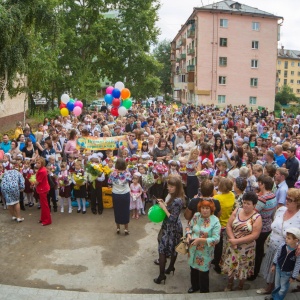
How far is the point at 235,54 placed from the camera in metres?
46.1

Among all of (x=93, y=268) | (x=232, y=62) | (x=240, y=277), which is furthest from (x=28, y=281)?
(x=232, y=62)

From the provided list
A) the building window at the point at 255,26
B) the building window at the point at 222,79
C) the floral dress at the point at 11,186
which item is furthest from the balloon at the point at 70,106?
the building window at the point at 255,26

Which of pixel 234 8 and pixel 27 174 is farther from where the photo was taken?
pixel 234 8

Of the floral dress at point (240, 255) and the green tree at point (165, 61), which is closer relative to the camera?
the floral dress at point (240, 255)

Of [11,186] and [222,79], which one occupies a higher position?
[222,79]

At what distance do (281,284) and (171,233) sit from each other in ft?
5.91

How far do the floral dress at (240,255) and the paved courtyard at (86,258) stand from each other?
560 mm

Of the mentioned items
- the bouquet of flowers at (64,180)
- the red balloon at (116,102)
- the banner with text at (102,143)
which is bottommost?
the bouquet of flowers at (64,180)

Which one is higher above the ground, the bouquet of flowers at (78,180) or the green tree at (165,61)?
the green tree at (165,61)

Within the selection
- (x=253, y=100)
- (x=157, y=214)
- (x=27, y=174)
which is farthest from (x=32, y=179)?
(x=253, y=100)

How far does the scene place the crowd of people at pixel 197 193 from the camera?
5.05m

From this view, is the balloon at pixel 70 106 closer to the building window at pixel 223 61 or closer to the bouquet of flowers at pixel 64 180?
the bouquet of flowers at pixel 64 180

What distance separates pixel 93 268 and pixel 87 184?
10.9 feet

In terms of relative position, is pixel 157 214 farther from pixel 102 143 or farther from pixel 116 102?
pixel 116 102
